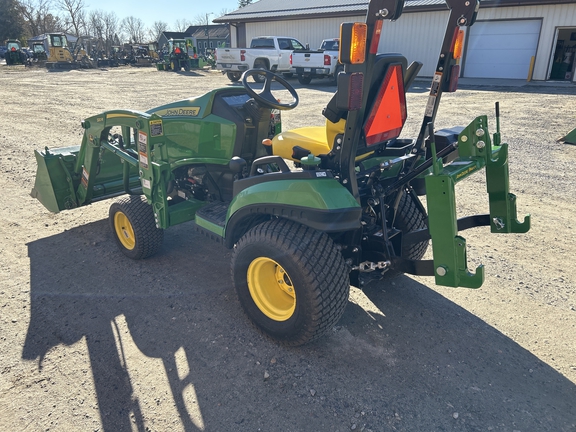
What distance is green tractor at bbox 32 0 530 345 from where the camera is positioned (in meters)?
2.50

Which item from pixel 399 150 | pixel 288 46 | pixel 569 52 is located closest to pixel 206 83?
pixel 288 46

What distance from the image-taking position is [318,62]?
703 inches

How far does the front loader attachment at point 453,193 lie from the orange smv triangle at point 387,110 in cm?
28

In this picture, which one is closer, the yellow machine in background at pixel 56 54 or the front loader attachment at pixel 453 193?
the front loader attachment at pixel 453 193

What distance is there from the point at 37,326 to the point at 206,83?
1825cm

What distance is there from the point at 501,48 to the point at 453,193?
20.6 meters

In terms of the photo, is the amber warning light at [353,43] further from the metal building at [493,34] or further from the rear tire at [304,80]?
the metal building at [493,34]

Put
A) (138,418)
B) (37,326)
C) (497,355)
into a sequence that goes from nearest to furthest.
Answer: (138,418) < (497,355) < (37,326)

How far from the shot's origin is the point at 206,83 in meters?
20.1

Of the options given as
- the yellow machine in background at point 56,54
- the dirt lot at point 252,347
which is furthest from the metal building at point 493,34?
the dirt lot at point 252,347

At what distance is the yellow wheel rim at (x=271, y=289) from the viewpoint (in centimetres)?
303

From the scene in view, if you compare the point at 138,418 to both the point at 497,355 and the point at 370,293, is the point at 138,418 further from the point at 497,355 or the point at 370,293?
the point at 497,355

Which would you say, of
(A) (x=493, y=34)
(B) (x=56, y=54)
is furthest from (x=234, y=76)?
(B) (x=56, y=54)

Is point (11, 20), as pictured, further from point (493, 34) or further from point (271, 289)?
point (271, 289)
